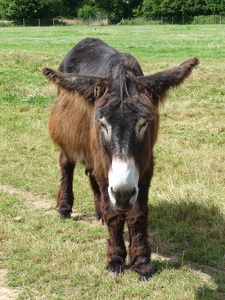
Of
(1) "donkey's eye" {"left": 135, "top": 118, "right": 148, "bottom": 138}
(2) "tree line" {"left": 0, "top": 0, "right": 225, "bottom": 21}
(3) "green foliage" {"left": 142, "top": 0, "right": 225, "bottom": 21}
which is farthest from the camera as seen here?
(3) "green foliage" {"left": 142, "top": 0, "right": 225, "bottom": 21}

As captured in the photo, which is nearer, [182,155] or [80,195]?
[80,195]

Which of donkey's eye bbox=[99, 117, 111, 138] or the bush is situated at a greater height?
the bush

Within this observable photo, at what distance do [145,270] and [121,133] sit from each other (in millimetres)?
1487

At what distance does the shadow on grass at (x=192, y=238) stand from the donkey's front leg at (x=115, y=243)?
1.31 ft

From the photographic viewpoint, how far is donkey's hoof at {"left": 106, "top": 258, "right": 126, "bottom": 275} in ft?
13.3

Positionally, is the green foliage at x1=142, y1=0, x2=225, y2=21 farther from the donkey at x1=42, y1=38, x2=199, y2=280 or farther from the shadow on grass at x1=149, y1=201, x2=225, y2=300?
the donkey at x1=42, y1=38, x2=199, y2=280

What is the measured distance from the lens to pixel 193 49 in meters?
20.1

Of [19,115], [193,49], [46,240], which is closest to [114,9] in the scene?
[193,49]

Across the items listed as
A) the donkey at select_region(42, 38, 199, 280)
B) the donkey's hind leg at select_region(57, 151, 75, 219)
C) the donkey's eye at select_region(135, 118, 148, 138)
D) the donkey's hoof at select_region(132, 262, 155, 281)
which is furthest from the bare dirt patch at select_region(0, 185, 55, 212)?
the donkey's eye at select_region(135, 118, 148, 138)

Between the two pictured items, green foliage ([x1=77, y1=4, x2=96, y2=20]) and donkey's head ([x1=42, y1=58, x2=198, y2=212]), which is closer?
donkey's head ([x1=42, y1=58, x2=198, y2=212])

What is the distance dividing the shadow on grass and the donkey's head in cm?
117

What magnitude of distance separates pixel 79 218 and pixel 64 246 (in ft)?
3.24

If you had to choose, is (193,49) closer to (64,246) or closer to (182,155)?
(182,155)

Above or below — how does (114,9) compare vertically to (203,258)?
above
